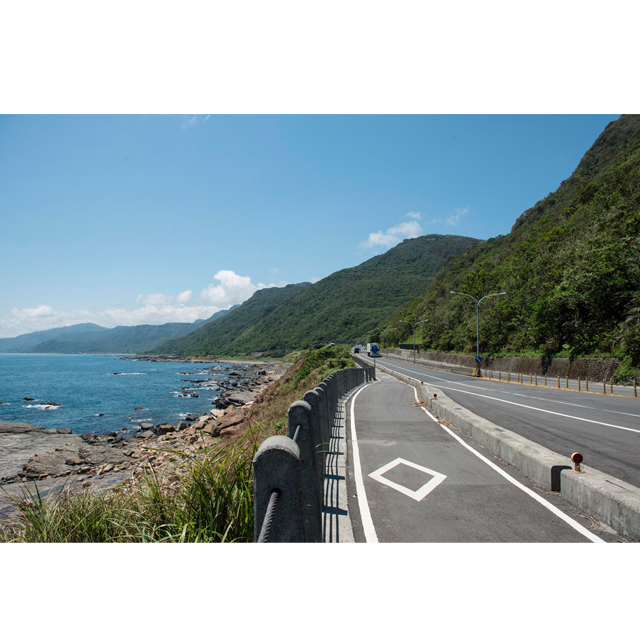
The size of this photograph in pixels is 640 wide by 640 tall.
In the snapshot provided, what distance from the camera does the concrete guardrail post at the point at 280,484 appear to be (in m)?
2.72

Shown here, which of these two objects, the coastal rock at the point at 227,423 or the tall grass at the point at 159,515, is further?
the coastal rock at the point at 227,423

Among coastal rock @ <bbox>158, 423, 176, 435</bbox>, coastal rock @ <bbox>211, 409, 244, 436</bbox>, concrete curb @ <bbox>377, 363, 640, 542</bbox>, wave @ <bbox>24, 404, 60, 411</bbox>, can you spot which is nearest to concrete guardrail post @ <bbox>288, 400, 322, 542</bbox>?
concrete curb @ <bbox>377, 363, 640, 542</bbox>

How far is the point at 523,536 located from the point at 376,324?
146 metres

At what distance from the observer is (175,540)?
3.83 m

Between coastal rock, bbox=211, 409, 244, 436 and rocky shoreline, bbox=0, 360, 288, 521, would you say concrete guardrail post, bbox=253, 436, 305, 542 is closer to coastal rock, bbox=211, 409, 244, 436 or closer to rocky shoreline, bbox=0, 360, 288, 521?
rocky shoreline, bbox=0, 360, 288, 521

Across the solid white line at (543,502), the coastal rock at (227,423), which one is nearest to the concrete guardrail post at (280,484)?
the solid white line at (543,502)

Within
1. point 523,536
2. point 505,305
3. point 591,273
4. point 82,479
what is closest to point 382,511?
point 523,536

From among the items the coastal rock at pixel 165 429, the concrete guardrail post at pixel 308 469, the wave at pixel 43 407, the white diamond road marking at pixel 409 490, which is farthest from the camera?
the wave at pixel 43 407

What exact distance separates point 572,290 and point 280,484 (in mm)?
35613

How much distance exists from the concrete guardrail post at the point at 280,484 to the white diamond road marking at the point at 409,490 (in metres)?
3.64

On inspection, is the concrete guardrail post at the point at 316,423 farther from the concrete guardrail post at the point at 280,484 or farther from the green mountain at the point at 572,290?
the green mountain at the point at 572,290

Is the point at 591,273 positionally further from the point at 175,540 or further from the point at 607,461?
the point at 175,540

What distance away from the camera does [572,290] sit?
3238cm

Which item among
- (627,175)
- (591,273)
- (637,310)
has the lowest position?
(637,310)
